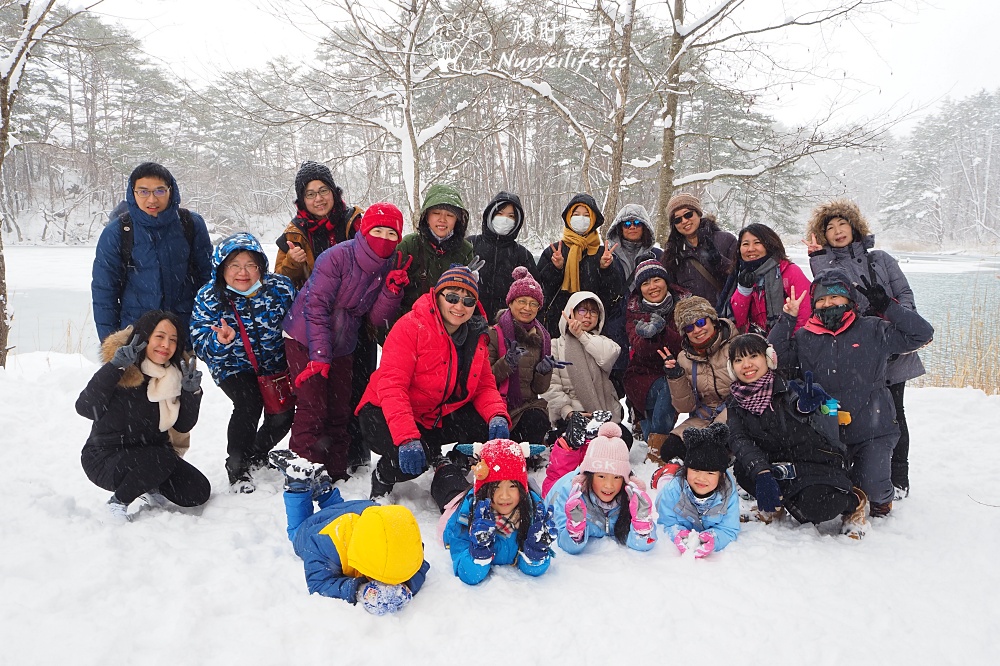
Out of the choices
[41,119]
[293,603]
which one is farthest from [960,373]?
[41,119]

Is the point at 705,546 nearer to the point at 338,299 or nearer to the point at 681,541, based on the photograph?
the point at 681,541

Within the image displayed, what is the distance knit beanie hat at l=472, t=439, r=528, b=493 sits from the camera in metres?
2.69

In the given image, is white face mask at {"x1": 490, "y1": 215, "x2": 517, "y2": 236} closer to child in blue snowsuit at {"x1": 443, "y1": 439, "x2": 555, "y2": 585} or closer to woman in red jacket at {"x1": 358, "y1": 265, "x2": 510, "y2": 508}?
woman in red jacket at {"x1": 358, "y1": 265, "x2": 510, "y2": 508}

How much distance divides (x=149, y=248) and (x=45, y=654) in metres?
2.57

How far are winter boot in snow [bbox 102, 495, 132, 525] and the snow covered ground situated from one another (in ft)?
0.22

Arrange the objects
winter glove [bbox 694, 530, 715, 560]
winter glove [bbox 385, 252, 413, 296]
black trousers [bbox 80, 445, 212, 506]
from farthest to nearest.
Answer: winter glove [bbox 385, 252, 413, 296], black trousers [bbox 80, 445, 212, 506], winter glove [bbox 694, 530, 715, 560]

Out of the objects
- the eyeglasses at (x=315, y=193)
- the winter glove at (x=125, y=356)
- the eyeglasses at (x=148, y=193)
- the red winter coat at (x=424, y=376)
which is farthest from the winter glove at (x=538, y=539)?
the eyeglasses at (x=148, y=193)

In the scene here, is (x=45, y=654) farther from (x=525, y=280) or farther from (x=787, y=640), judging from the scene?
(x=525, y=280)

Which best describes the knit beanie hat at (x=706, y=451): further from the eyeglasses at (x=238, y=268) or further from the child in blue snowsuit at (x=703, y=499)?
the eyeglasses at (x=238, y=268)

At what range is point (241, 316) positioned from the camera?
3.55 meters

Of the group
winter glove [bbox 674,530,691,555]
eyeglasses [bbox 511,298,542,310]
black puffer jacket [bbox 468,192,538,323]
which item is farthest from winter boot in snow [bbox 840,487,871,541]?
black puffer jacket [bbox 468,192,538,323]

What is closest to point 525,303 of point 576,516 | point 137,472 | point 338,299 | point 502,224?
point 502,224

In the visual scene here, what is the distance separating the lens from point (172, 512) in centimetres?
317

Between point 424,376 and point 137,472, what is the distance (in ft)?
5.65
